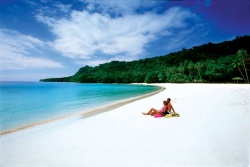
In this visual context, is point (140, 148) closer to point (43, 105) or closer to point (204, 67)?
point (43, 105)

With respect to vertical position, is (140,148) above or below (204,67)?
below

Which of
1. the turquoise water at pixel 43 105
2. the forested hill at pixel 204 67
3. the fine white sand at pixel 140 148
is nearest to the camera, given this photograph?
the fine white sand at pixel 140 148

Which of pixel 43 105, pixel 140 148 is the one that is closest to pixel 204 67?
pixel 43 105

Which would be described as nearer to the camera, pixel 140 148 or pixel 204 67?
pixel 140 148

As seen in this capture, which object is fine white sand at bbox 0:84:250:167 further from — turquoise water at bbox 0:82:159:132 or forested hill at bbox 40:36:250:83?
forested hill at bbox 40:36:250:83

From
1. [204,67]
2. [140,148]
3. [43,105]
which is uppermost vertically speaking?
[204,67]

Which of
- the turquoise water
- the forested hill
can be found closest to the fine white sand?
the turquoise water

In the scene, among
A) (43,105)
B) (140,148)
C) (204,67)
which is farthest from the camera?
(204,67)

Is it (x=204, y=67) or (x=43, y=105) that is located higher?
(x=204, y=67)

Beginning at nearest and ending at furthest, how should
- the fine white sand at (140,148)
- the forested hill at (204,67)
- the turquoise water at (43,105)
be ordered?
the fine white sand at (140,148)
the turquoise water at (43,105)
the forested hill at (204,67)

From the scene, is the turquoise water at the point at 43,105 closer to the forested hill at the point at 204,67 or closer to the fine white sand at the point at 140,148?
the fine white sand at the point at 140,148

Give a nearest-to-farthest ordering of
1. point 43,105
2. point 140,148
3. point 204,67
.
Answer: point 140,148, point 43,105, point 204,67

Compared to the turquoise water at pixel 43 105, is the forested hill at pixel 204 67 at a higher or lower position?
higher

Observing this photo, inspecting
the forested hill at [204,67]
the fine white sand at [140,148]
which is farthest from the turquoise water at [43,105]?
the forested hill at [204,67]
